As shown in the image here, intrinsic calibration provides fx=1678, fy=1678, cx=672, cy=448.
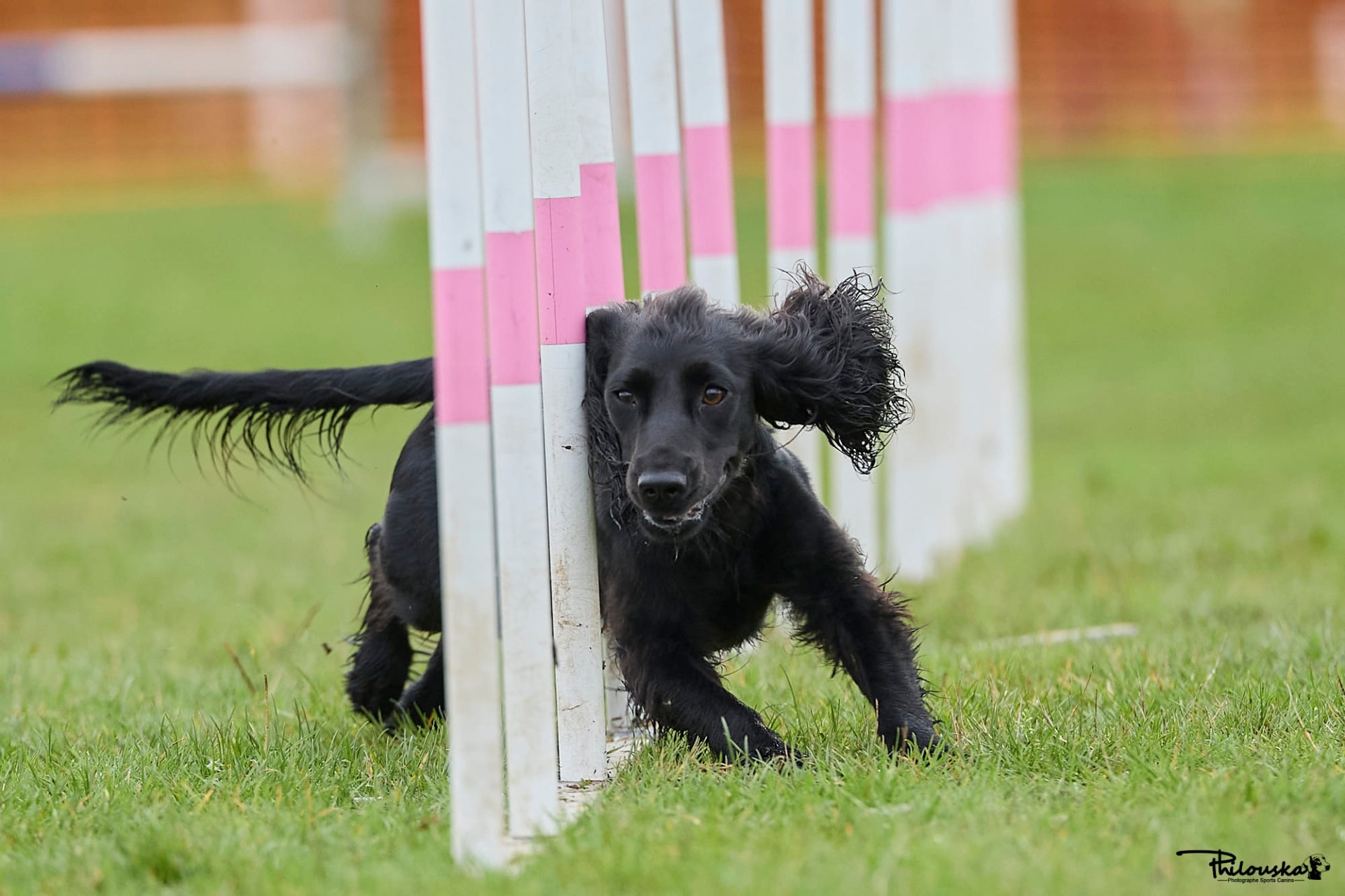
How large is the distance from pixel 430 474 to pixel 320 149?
78.8ft

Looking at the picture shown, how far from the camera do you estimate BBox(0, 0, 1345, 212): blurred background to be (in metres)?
26.2

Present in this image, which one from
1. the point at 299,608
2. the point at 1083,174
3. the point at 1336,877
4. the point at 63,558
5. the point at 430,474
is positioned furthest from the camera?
the point at 1083,174

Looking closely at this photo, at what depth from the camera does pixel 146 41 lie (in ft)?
78.6

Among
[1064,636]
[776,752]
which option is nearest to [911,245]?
[1064,636]

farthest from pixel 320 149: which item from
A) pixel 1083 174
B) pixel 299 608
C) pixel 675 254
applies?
pixel 675 254

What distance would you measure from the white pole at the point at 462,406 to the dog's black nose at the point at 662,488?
509 millimetres

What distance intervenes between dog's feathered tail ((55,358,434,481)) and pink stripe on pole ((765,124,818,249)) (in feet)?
5.78

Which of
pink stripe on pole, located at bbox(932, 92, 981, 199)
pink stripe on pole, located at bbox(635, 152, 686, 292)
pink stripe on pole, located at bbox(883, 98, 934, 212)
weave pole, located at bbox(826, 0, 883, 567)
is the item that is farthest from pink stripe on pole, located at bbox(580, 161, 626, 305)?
pink stripe on pole, located at bbox(932, 92, 981, 199)

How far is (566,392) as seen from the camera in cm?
344

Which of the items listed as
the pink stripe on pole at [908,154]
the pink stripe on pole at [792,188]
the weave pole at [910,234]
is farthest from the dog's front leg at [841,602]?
the pink stripe on pole at [908,154]

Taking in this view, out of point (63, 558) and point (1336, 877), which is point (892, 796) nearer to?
point (1336, 877)

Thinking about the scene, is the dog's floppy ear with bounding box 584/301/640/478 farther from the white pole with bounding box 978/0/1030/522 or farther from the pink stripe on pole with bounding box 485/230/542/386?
the white pole with bounding box 978/0/1030/522

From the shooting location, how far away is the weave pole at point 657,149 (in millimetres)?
4125

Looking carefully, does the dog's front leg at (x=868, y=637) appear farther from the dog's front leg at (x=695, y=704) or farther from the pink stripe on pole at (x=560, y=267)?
the pink stripe on pole at (x=560, y=267)
